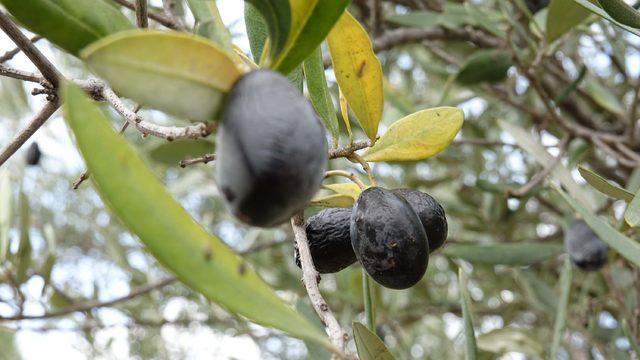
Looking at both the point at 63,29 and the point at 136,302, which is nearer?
the point at 63,29

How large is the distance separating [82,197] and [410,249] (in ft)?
10.9

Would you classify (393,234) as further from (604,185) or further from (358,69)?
(604,185)

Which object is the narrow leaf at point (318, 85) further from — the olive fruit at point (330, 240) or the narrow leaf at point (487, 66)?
the narrow leaf at point (487, 66)

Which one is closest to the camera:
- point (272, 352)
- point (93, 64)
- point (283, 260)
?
point (93, 64)

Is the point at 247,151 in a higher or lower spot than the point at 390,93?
higher

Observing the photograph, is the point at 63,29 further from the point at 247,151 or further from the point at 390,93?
the point at 390,93

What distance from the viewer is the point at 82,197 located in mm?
3793

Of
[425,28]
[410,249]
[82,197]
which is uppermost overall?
[410,249]

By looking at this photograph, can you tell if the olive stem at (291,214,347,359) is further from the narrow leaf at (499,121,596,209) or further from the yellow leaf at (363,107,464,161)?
the narrow leaf at (499,121,596,209)

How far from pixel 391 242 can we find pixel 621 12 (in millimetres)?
420

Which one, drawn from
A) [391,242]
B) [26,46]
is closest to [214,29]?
[26,46]

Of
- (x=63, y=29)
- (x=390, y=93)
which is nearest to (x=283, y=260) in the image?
(x=390, y=93)

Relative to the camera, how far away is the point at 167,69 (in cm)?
57

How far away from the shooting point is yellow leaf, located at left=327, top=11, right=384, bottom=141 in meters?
0.83
